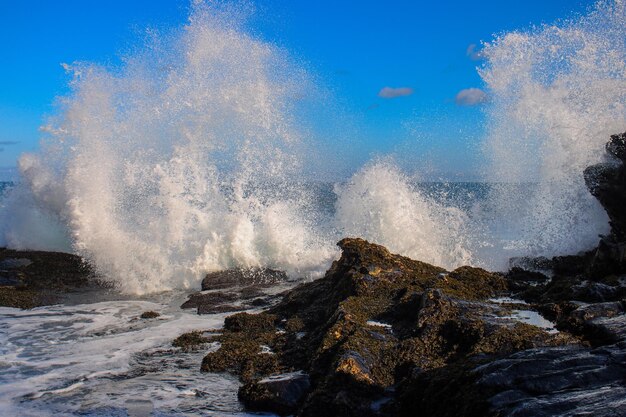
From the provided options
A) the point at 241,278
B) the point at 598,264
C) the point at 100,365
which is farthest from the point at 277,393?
the point at 241,278

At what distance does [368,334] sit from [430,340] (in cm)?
72

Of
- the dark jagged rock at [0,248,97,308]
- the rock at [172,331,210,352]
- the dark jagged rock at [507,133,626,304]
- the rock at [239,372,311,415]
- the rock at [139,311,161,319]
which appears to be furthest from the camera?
the dark jagged rock at [0,248,97,308]

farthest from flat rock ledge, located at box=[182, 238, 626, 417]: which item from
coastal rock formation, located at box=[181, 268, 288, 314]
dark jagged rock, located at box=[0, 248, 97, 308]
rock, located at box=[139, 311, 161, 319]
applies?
dark jagged rock, located at box=[0, 248, 97, 308]

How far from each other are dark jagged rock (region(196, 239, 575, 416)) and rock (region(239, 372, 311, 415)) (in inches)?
0.6

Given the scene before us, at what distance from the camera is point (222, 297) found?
38.8ft

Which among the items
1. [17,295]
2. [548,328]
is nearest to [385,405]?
[548,328]

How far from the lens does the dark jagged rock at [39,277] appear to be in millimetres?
12109

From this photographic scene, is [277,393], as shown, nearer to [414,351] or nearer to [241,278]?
[414,351]

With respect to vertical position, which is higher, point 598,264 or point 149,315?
point 598,264

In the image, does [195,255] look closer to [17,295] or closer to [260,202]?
[260,202]

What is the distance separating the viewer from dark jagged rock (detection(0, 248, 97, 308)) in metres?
12.1

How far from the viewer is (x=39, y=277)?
14383 millimetres

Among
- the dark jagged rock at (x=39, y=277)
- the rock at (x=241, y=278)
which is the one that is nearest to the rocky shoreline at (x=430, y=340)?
the dark jagged rock at (x=39, y=277)

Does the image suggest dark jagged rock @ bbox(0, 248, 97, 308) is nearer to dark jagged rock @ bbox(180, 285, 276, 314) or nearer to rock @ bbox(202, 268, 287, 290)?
rock @ bbox(202, 268, 287, 290)
